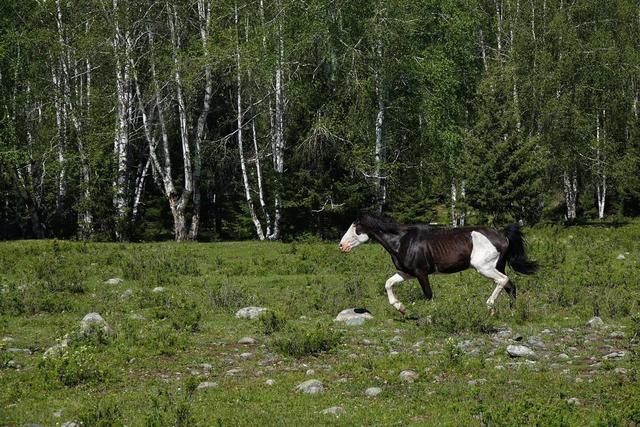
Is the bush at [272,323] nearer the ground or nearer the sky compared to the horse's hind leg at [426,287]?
nearer the ground

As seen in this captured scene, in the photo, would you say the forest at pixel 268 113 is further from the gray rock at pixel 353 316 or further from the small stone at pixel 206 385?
the small stone at pixel 206 385

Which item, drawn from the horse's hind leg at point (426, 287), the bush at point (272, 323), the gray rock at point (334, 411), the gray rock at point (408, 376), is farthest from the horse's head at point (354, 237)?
the gray rock at point (334, 411)

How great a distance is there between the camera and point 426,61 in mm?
41125

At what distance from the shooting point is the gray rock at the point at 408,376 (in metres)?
11.7

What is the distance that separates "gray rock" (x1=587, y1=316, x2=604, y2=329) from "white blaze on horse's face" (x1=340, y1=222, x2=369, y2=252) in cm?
511

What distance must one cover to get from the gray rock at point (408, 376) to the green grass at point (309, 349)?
13 cm

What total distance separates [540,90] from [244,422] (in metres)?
44.4

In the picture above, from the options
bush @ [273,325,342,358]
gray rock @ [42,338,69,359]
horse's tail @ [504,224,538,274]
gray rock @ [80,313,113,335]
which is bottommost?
bush @ [273,325,342,358]

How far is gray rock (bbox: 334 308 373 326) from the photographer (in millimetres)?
16297

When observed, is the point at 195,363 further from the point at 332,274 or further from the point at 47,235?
the point at 47,235

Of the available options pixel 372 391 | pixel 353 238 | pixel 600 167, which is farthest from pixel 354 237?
pixel 600 167

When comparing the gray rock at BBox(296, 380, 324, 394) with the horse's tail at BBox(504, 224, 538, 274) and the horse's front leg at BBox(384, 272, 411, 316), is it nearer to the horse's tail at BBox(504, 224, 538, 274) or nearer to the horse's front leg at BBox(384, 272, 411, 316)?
the horse's front leg at BBox(384, 272, 411, 316)

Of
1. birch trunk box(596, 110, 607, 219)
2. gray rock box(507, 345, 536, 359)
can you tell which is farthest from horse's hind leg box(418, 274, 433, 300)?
birch trunk box(596, 110, 607, 219)

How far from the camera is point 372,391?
11.2 m
